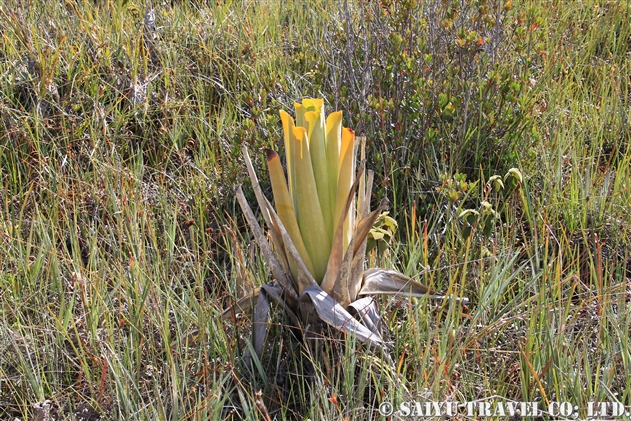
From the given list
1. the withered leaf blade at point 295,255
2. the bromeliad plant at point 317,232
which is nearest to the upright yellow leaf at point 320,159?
the bromeliad plant at point 317,232

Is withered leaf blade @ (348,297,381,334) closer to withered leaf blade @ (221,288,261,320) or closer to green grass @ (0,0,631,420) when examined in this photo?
green grass @ (0,0,631,420)

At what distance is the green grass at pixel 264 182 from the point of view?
5.43ft

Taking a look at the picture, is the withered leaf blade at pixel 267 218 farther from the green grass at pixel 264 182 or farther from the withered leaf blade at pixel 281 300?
the green grass at pixel 264 182

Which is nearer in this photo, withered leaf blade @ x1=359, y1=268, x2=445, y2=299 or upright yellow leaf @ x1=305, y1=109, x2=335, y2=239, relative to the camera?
upright yellow leaf @ x1=305, y1=109, x2=335, y2=239

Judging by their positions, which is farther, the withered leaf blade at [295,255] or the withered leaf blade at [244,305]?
the withered leaf blade at [244,305]

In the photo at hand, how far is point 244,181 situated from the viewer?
2.56 metres

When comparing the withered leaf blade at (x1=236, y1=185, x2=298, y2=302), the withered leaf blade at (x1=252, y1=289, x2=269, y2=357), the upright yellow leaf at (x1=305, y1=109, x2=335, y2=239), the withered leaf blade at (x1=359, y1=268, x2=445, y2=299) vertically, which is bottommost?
the withered leaf blade at (x1=252, y1=289, x2=269, y2=357)

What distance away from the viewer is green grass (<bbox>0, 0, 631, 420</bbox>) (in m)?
1.66

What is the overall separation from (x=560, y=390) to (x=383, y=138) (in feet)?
4.20

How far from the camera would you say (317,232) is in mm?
1677

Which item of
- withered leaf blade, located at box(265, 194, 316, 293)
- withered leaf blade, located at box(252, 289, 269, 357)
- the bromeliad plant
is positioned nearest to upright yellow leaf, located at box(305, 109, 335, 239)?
the bromeliad plant

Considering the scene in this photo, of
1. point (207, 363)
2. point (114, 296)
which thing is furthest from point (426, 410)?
point (114, 296)

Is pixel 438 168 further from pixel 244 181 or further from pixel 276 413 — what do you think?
pixel 276 413

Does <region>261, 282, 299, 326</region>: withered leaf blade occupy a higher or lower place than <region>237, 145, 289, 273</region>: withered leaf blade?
lower
